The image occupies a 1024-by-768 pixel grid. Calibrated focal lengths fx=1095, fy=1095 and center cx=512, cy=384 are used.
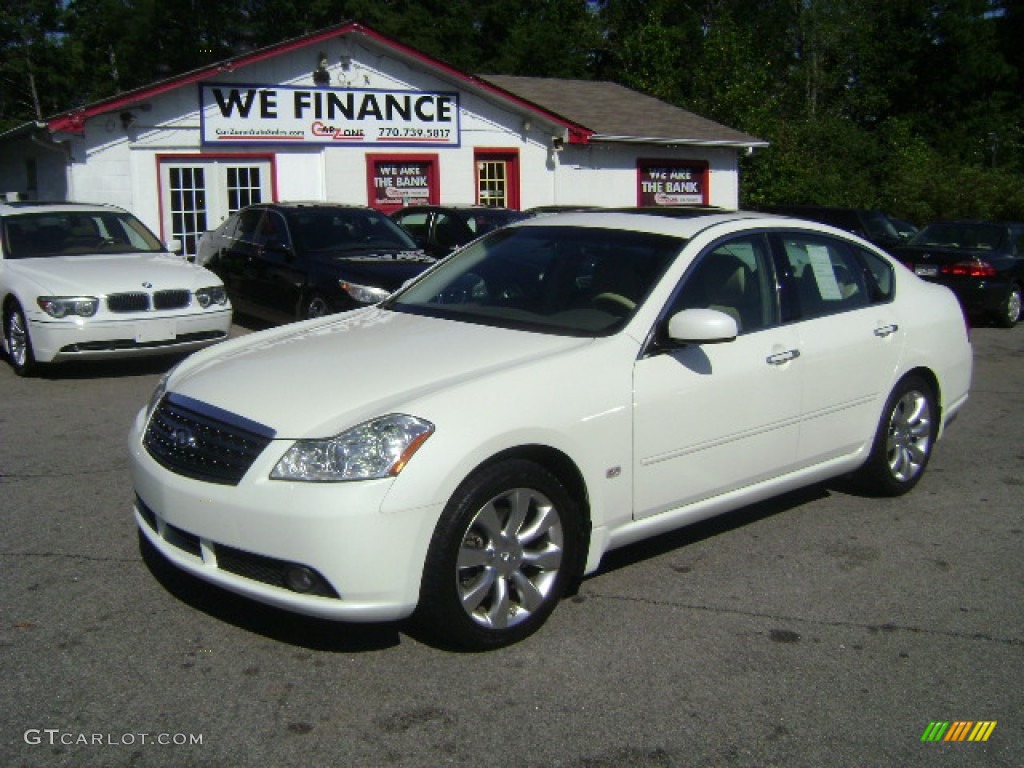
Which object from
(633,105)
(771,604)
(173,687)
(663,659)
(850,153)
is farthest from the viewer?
(850,153)

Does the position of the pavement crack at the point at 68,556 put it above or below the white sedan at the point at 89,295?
below

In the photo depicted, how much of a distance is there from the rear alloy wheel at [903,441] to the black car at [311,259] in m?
5.39

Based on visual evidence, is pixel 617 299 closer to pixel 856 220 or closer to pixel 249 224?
pixel 249 224

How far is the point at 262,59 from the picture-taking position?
17.6 metres

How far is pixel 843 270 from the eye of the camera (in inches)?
232

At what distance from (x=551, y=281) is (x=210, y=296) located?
5782mm

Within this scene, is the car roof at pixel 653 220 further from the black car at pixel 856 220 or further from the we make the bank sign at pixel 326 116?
the black car at pixel 856 220

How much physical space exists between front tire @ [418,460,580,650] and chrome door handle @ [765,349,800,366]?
1383 millimetres

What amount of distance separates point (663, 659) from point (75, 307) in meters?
7.02

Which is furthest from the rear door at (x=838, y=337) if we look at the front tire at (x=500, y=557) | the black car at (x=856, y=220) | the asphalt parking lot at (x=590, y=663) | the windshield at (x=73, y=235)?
the black car at (x=856, y=220)

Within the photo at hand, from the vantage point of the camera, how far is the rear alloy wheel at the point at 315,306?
10.8 m

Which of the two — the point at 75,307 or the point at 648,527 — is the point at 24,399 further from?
the point at 648,527

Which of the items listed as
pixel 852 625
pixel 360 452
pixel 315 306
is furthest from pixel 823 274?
pixel 315 306

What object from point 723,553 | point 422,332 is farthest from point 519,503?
point 723,553
